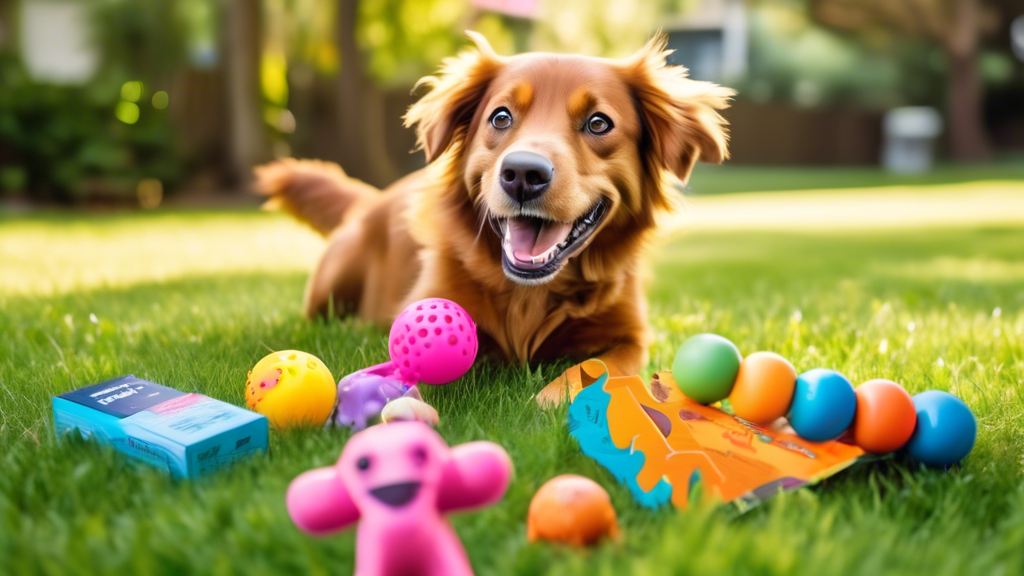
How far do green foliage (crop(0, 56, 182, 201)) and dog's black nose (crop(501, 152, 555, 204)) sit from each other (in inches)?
387

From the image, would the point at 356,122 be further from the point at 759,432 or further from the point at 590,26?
the point at 590,26

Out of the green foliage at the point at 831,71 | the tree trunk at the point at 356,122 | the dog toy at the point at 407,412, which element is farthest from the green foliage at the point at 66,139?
the green foliage at the point at 831,71

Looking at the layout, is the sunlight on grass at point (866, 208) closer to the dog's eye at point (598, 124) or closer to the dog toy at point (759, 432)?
the dog's eye at point (598, 124)

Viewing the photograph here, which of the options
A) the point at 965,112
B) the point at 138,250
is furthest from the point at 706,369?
the point at 965,112

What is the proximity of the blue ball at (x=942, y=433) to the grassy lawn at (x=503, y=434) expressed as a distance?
5 centimetres

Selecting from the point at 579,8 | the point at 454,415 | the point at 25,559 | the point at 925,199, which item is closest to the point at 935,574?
the point at 454,415

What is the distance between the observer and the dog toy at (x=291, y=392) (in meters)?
2.07

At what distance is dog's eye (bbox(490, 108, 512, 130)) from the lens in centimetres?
278

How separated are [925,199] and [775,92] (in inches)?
726

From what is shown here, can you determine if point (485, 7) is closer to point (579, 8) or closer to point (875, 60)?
point (579, 8)

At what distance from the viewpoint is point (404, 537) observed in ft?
4.23

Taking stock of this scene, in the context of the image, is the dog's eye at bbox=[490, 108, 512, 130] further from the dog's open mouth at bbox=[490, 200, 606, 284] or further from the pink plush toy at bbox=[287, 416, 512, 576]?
the pink plush toy at bbox=[287, 416, 512, 576]

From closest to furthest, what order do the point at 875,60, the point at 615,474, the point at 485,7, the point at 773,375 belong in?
the point at 615,474, the point at 773,375, the point at 485,7, the point at 875,60

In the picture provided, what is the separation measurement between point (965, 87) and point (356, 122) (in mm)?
19134
